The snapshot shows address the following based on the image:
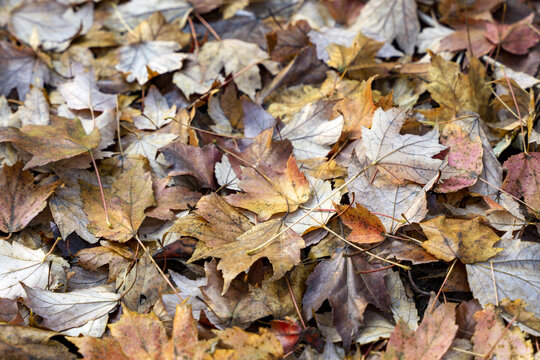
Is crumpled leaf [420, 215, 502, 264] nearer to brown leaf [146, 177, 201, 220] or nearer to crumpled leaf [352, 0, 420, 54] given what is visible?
brown leaf [146, 177, 201, 220]

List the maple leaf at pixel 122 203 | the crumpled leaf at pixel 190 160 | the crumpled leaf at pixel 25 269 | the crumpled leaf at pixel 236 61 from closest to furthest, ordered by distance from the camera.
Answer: the crumpled leaf at pixel 25 269 < the maple leaf at pixel 122 203 < the crumpled leaf at pixel 190 160 < the crumpled leaf at pixel 236 61

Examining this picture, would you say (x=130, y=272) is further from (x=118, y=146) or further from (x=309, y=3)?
(x=309, y=3)

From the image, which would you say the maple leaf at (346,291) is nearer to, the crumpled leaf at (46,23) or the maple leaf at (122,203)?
the maple leaf at (122,203)

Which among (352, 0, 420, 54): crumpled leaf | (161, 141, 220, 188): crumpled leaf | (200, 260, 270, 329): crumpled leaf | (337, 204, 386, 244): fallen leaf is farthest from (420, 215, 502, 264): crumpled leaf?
(352, 0, 420, 54): crumpled leaf

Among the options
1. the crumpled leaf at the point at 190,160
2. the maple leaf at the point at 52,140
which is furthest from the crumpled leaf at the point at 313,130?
the maple leaf at the point at 52,140

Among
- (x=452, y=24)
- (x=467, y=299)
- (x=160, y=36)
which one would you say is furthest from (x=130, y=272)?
(x=452, y=24)

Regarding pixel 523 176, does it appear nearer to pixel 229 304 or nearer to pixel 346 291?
pixel 346 291
